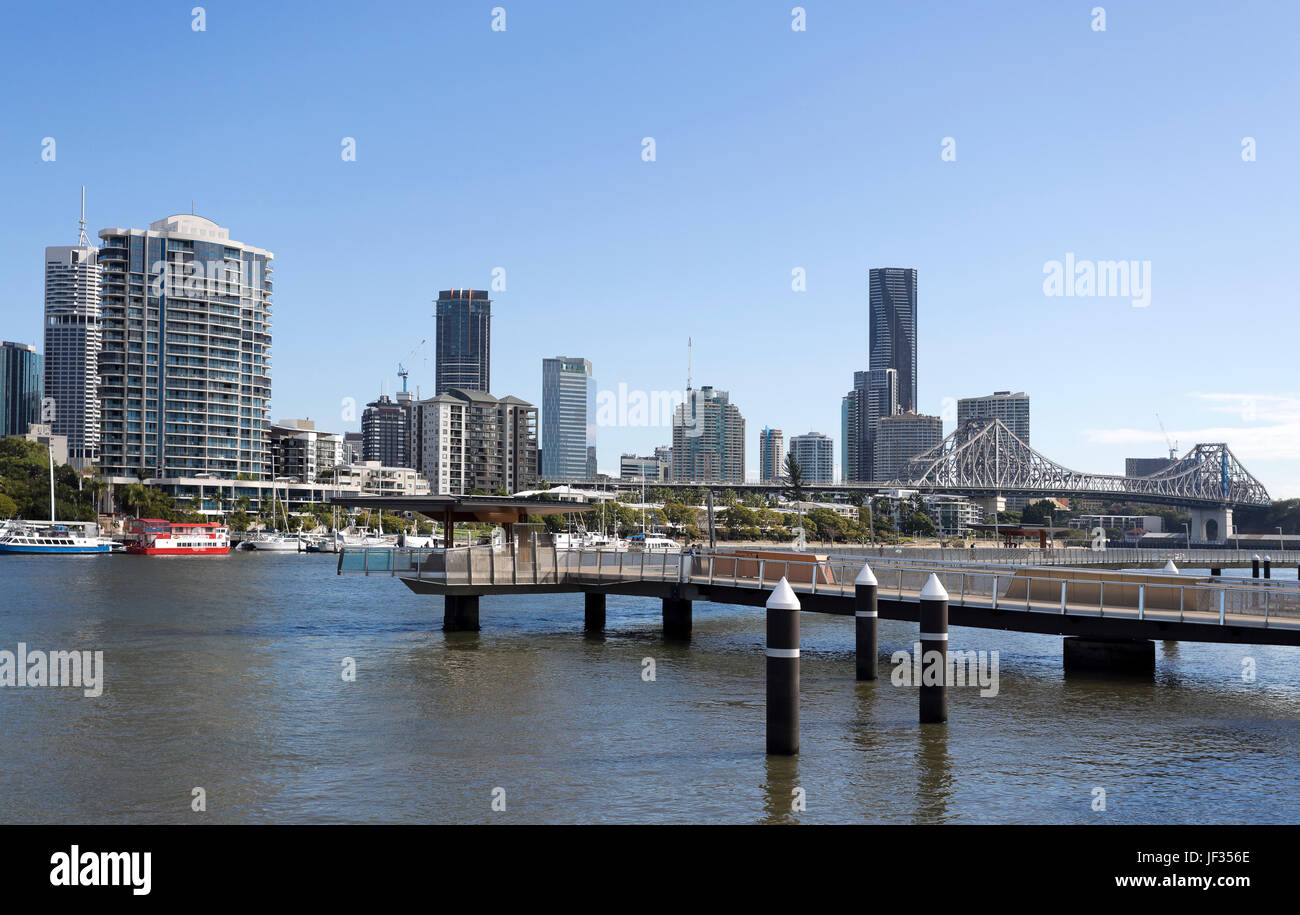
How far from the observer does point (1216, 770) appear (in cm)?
2353

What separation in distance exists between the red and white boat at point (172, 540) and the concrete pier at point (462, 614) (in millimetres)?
102729

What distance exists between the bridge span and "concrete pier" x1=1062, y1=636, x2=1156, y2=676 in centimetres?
9

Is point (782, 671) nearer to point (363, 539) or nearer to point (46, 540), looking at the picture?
point (46, 540)

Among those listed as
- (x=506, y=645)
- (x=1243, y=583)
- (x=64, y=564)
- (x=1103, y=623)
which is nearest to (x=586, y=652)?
(x=506, y=645)

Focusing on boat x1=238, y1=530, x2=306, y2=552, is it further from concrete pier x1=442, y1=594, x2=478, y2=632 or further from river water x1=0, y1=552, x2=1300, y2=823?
concrete pier x1=442, y1=594, x2=478, y2=632

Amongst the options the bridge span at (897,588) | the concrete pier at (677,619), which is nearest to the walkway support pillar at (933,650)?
the bridge span at (897,588)

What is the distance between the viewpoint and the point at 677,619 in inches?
1839

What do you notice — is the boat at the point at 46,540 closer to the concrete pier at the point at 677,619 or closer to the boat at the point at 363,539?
the boat at the point at 363,539

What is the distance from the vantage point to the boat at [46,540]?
440 feet

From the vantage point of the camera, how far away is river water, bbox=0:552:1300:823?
68.2ft

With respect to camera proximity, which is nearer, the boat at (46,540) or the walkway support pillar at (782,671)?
the walkway support pillar at (782,671)

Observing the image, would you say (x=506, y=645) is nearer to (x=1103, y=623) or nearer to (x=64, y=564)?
(x=1103, y=623)

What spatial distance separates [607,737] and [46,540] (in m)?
129

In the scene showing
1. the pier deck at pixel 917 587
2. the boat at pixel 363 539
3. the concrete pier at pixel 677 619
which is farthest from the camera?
the boat at pixel 363 539
